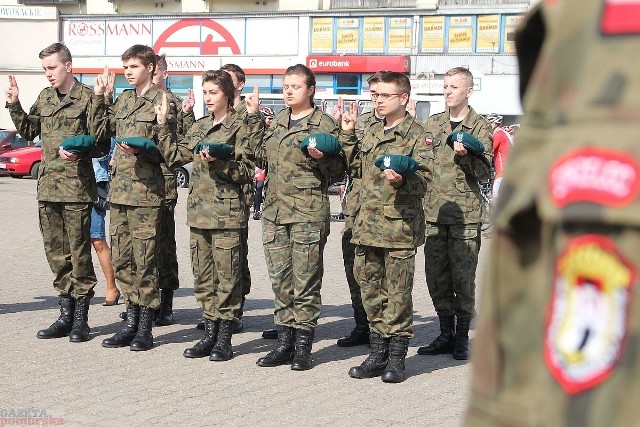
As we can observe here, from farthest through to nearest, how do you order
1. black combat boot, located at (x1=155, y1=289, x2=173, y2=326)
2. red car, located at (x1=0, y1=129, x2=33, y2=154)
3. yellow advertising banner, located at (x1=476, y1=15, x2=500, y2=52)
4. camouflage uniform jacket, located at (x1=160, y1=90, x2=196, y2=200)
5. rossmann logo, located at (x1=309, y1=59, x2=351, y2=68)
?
rossmann logo, located at (x1=309, y1=59, x2=351, y2=68)
yellow advertising banner, located at (x1=476, y1=15, x2=500, y2=52)
red car, located at (x1=0, y1=129, x2=33, y2=154)
black combat boot, located at (x1=155, y1=289, x2=173, y2=326)
camouflage uniform jacket, located at (x1=160, y1=90, x2=196, y2=200)

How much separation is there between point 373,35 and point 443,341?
3407 cm

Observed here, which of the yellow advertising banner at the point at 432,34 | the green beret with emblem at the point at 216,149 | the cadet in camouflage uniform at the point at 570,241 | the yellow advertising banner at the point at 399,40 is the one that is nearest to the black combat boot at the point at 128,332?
the green beret with emblem at the point at 216,149

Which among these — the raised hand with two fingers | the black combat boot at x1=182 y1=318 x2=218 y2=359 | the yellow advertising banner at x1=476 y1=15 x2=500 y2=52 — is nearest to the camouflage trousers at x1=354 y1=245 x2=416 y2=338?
the black combat boot at x1=182 y1=318 x2=218 y2=359

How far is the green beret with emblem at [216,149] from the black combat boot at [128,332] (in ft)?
4.86

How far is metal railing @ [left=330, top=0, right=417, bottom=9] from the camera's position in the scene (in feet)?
134

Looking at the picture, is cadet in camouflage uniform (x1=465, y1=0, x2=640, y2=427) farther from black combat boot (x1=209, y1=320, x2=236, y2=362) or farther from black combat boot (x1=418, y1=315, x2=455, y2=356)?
black combat boot (x1=418, y1=315, x2=455, y2=356)

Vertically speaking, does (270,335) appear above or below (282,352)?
below

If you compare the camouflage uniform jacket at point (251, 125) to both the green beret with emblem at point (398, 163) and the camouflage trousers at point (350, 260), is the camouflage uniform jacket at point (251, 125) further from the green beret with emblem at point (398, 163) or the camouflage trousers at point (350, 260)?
the green beret with emblem at point (398, 163)

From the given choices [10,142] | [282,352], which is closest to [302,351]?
[282,352]

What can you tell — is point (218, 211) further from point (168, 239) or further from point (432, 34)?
point (432, 34)

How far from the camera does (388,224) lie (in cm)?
682

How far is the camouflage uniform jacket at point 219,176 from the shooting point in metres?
7.32

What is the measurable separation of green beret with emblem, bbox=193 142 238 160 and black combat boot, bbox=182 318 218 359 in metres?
1.25

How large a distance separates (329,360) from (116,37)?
40.4m
